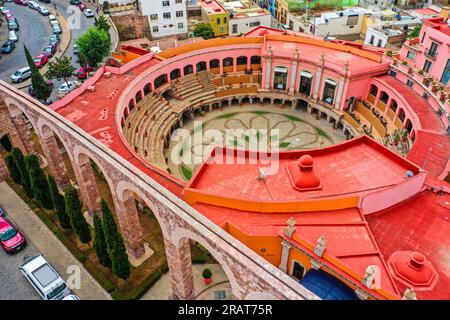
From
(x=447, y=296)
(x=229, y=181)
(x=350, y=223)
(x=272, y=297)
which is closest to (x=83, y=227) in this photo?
(x=229, y=181)

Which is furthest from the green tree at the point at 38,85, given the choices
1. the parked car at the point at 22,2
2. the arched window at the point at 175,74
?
the parked car at the point at 22,2

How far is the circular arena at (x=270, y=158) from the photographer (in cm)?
2855

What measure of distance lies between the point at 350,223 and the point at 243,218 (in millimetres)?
9167

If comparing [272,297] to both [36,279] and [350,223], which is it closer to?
[350,223]

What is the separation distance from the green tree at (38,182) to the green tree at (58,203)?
2172 mm

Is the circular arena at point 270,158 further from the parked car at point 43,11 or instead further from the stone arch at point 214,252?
the parked car at point 43,11

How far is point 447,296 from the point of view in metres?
27.8

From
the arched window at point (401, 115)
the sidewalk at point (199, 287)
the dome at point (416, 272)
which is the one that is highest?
the dome at point (416, 272)

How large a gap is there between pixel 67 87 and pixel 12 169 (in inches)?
795

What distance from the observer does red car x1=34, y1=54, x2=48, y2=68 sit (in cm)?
6912

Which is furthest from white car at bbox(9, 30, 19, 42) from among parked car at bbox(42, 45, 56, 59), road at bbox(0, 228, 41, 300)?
road at bbox(0, 228, 41, 300)

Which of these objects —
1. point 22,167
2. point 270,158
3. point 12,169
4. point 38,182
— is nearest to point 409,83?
point 270,158

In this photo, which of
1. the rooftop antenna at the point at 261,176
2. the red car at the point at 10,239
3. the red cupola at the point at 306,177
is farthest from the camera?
the red car at the point at 10,239

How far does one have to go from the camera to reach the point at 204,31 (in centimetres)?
8112
